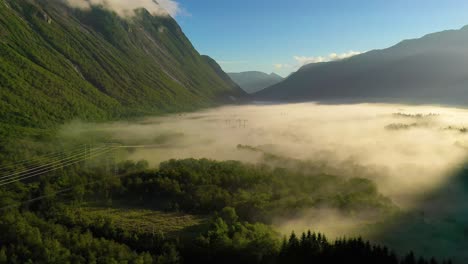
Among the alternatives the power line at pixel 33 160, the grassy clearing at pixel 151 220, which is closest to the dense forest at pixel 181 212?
the grassy clearing at pixel 151 220

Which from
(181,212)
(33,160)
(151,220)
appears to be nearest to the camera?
(151,220)

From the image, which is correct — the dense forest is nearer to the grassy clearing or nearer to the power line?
the grassy clearing

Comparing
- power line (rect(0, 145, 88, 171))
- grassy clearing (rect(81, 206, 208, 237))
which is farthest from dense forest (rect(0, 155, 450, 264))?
power line (rect(0, 145, 88, 171))

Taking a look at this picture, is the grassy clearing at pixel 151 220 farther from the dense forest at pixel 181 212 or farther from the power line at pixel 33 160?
the power line at pixel 33 160

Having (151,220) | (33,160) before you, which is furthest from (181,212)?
(33,160)

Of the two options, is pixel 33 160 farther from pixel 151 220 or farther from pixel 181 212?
pixel 181 212

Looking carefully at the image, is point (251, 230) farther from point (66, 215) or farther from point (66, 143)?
point (66, 143)

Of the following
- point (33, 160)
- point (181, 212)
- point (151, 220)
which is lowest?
point (151, 220)

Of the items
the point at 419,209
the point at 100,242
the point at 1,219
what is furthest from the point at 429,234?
the point at 1,219

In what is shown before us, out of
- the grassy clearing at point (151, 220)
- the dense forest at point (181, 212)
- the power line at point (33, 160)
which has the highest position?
the power line at point (33, 160)

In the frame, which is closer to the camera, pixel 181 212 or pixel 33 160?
pixel 181 212

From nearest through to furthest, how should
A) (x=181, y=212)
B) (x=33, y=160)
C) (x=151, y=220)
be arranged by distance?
1. (x=151, y=220)
2. (x=181, y=212)
3. (x=33, y=160)
